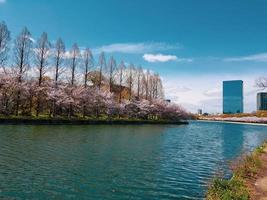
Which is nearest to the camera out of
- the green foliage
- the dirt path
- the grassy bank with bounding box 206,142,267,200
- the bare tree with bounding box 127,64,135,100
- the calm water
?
the green foliage

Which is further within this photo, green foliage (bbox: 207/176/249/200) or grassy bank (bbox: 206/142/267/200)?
grassy bank (bbox: 206/142/267/200)

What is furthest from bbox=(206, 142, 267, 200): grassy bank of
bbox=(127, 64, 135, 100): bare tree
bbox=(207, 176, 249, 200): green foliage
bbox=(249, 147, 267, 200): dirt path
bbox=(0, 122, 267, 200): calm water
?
bbox=(127, 64, 135, 100): bare tree

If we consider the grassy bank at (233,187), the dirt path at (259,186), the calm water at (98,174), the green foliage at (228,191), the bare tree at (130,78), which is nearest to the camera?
the green foliage at (228,191)

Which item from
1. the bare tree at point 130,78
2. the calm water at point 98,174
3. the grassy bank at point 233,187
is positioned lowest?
the calm water at point 98,174

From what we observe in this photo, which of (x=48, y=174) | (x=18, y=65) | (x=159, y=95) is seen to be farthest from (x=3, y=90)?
(x=159, y=95)

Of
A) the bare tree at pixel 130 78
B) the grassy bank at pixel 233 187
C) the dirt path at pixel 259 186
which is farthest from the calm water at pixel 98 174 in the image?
the bare tree at pixel 130 78

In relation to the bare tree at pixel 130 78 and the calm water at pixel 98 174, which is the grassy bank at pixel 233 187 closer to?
the calm water at pixel 98 174

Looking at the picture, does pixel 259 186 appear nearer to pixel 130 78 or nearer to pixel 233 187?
pixel 233 187

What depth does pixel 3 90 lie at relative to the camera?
51.9m

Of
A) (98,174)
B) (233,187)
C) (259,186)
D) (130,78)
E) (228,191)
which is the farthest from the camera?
(130,78)

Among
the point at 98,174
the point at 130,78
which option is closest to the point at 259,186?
the point at 98,174

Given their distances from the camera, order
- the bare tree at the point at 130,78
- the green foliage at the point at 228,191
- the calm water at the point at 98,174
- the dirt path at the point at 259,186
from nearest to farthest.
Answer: the green foliage at the point at 228,191 → the dirt path at the point at 259,186 → the calm water at the point at 98,174 → the bare tree at the point at 130,78

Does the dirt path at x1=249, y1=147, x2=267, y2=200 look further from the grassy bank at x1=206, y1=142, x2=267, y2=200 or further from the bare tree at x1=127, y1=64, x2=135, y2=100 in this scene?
the bare tree at x1=127, y1=64, x2=135, y2=100

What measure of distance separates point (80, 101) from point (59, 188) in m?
56.2
